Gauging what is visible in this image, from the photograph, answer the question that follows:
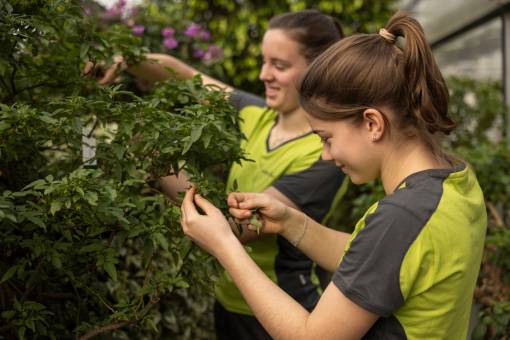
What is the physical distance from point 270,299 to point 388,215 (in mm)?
356

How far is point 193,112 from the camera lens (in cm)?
196

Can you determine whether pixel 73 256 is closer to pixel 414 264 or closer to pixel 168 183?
pixel 168 183

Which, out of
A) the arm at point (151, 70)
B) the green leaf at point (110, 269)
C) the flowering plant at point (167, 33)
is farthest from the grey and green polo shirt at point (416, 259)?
the flowering plant at point (167, 33)

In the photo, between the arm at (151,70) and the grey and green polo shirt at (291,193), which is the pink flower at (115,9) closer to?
the arm at (151,70)

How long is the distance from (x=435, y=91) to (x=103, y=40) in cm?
104

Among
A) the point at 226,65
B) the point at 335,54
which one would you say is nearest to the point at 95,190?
the point at 335,54

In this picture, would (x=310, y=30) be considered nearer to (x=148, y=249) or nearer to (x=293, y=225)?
(x=293, y=225)

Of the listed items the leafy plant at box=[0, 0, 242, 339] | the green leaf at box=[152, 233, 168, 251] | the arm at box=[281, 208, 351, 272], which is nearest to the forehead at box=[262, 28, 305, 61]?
the leafy plant at box=[0, 0, 242, 339]

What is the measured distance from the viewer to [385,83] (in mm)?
1724

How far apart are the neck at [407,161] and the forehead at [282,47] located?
979 millimetres

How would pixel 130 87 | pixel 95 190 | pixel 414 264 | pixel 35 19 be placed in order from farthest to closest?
pixel 130 87, pixel 35 19, pixel 95 190, pixel 414 264

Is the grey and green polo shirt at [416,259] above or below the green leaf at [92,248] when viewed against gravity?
above

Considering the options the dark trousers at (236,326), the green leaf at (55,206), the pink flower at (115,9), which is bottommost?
the dark trousers at (236,326)

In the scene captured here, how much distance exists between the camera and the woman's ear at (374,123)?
5.63 feet
